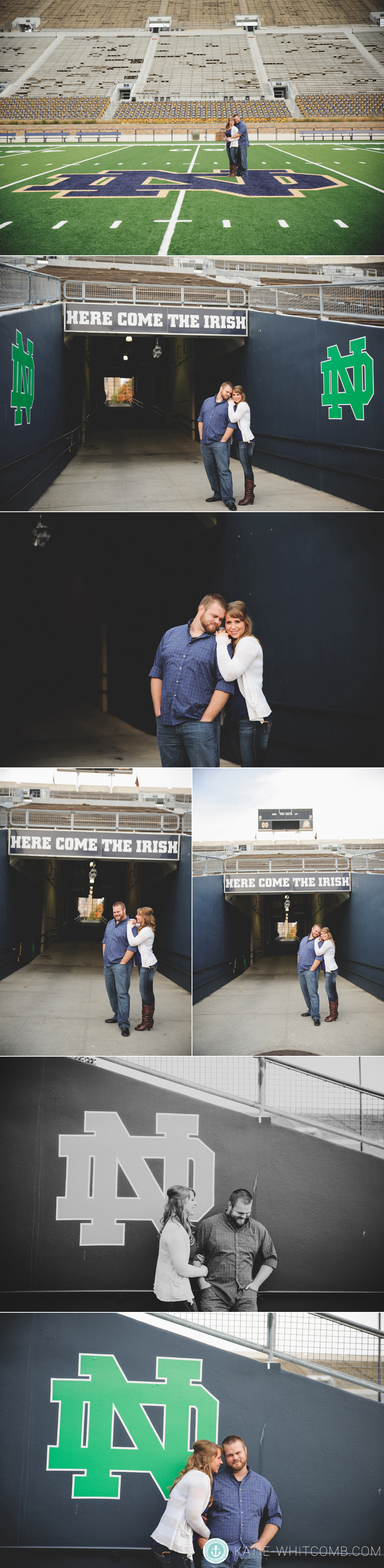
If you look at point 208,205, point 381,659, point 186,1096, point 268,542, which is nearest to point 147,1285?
point 186,1096

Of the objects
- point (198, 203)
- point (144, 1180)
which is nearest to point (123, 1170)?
point (144, 1180)

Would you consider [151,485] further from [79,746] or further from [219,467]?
[79,746]

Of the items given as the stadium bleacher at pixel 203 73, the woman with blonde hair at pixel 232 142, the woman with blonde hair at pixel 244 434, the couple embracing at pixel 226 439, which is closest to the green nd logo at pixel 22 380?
the couple embracing at pixel 226 439

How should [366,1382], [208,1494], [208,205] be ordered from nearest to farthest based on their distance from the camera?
1. [208,1494]
2. [366,1382]
3. [208,205]

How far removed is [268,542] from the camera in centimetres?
561

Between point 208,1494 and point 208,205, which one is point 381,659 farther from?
point 208,1494

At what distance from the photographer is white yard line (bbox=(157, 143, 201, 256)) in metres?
5.75

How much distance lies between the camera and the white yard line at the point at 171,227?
575 centimetres

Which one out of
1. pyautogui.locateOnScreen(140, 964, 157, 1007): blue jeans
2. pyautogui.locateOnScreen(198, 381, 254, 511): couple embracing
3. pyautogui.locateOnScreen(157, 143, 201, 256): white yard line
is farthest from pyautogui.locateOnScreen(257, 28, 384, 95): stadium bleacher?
pyautogui.locateOnScreen(140, 964, 157, 1007): blue jeans

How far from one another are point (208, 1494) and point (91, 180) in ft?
27.0

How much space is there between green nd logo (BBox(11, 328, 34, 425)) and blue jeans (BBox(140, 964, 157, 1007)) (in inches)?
141

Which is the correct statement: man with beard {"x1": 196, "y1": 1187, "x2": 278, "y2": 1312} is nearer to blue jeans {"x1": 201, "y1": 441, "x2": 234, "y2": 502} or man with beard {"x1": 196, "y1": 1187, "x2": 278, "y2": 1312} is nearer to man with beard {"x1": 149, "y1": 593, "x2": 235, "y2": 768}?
man with beard {"x1": 149, "y1": 593, "x2": 235, "y2": 768}

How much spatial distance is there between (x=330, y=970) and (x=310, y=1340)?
7.49ft

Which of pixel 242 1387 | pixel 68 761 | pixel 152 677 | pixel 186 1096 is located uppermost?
pixel 152 677
